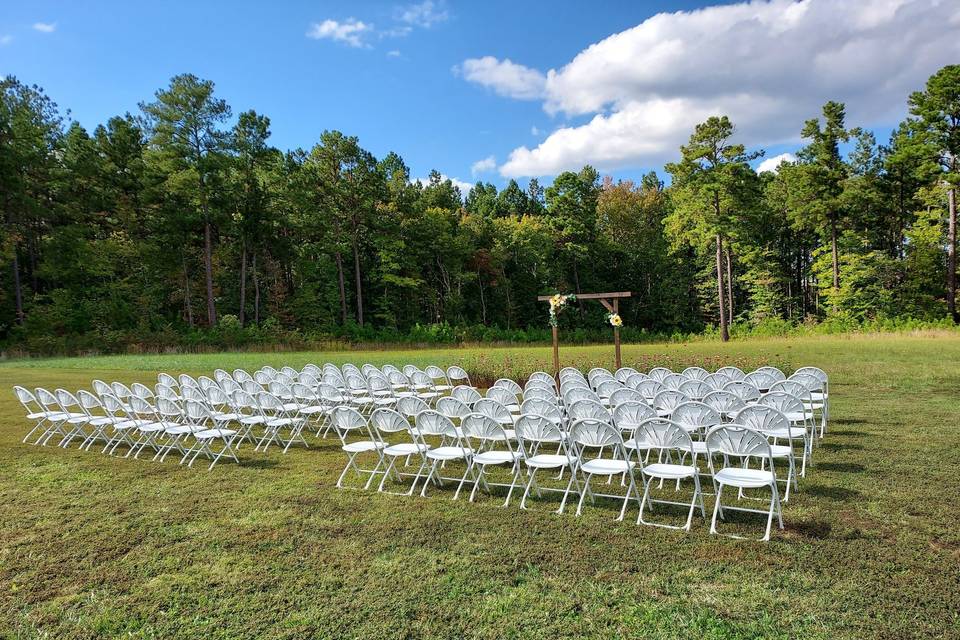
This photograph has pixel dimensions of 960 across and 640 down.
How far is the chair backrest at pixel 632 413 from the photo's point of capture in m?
5.95

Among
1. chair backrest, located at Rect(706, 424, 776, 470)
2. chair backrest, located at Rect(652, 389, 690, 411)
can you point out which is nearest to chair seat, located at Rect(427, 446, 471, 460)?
chair backrest, located at Rect(706, 424, 776, 470)

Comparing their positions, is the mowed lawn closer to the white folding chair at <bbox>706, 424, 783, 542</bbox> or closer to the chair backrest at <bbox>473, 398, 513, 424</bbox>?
the white folding chair at <bbox>706, 424, 783, 542</bbox>

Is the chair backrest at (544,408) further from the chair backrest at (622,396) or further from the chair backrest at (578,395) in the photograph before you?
the chair backrest at (578,395)

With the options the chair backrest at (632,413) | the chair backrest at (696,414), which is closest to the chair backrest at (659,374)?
the chair backrest at (696,414)

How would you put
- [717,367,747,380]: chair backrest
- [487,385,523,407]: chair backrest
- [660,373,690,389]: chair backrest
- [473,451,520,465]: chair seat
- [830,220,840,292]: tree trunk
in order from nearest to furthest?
[473,451,520,465]: chair seat
[487,385,523,407]: chair backrest
[660,373,690,389]: chair backrest
[717,367,747,380]: chair backrest
[830,220,840,292]: tree trunk

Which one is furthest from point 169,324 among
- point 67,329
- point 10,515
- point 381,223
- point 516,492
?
point 516,492

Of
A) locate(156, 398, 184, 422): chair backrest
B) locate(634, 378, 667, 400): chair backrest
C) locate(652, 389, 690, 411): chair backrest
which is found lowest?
locate(634, 378, 667, 400): chair backrest

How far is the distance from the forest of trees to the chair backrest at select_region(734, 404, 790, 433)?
94.9 ft

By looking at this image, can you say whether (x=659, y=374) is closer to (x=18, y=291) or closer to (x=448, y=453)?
(x=448, y=453)

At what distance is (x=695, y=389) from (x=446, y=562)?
513 cm

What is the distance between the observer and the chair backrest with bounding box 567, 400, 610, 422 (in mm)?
6059

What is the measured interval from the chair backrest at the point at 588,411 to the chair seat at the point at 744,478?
4.55 ft

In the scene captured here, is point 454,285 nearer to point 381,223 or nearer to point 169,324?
point 381,223

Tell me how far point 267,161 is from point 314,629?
37312mm
